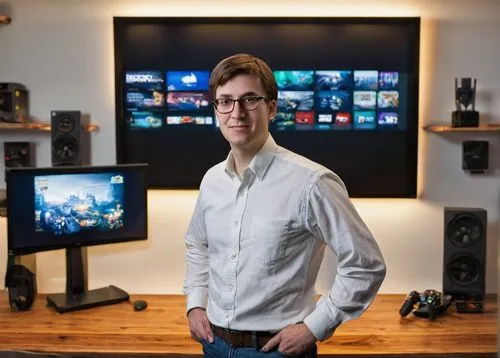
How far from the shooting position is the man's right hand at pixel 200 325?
1718 mm

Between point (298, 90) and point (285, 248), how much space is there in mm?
1379

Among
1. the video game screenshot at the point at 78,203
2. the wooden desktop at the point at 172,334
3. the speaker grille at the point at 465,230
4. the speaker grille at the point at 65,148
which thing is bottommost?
the wooden desktop at the point at 172,334

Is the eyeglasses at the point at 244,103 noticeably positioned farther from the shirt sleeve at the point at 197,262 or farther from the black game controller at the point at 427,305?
the black game controller at the point at 427,305

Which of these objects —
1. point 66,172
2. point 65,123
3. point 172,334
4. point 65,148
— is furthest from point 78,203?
point 172,334

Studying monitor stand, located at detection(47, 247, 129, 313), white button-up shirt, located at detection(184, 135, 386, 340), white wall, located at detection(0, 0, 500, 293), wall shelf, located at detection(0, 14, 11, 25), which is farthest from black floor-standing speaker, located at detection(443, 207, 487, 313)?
wall shelf, located at detection(0, 14, 11, 25)

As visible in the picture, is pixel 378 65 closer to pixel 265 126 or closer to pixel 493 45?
pixel 493 45

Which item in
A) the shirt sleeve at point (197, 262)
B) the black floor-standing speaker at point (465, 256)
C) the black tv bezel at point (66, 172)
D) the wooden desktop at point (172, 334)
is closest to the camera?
the shirt sleeve at point (197, 262)

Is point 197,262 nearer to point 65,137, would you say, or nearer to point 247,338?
point 247,338

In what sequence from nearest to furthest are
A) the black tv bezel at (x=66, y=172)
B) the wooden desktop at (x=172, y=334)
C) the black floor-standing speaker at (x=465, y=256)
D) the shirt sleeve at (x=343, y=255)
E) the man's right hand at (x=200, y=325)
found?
the shirt sleeve at (x=343, y=255), the man's right hand at (x=200, y=325), the wooden desktop at (x=172, y=334), the black tv bezel at (x=66, y=172), the black floor-standing speaker at (x=465, y=256)

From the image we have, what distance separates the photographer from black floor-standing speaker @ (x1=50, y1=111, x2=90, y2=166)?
2.78 m

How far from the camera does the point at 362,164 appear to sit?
2834 millimetres

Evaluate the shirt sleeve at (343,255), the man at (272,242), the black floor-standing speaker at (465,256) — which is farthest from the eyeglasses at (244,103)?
the black floor-standing speaker at (465,256)

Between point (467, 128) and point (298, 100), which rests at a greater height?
point (298, 100)

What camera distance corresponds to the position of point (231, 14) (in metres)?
2.80
